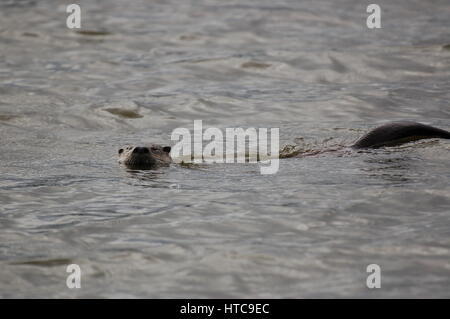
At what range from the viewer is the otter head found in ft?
25.1

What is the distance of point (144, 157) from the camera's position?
303 inches

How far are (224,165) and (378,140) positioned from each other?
4.43ft

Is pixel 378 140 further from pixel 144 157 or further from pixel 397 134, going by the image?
pixel 144 157

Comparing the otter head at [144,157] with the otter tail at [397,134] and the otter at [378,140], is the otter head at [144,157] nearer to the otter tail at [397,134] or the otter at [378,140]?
the otter at [378,140]

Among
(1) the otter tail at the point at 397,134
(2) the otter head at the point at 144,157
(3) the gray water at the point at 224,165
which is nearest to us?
(3) the gray water at the point at 224,165

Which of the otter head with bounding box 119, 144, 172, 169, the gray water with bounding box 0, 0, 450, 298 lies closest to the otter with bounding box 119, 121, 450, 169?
the otter head with bounding box 119, 144, 172, 169

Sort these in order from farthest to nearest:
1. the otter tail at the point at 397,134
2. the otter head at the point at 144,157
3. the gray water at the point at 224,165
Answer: the otter head at the point at 144,157 → the otter tail at the point at 397,134 → the gray water at the point at 224,165

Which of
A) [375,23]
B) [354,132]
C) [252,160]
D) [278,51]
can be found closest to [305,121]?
[354,132]

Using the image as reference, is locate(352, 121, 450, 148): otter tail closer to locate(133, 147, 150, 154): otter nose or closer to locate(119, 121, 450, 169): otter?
locate(119, 121, 450, 169): otter

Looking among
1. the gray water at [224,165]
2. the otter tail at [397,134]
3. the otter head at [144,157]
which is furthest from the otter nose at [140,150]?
the otter tail at [397,134]

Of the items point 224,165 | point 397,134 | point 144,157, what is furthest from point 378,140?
point 144,157

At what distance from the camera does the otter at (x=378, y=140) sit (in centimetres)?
754

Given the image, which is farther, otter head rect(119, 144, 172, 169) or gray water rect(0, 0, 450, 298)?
otter head rect(119, 144, 172, 169)

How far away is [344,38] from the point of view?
45.5 ft
